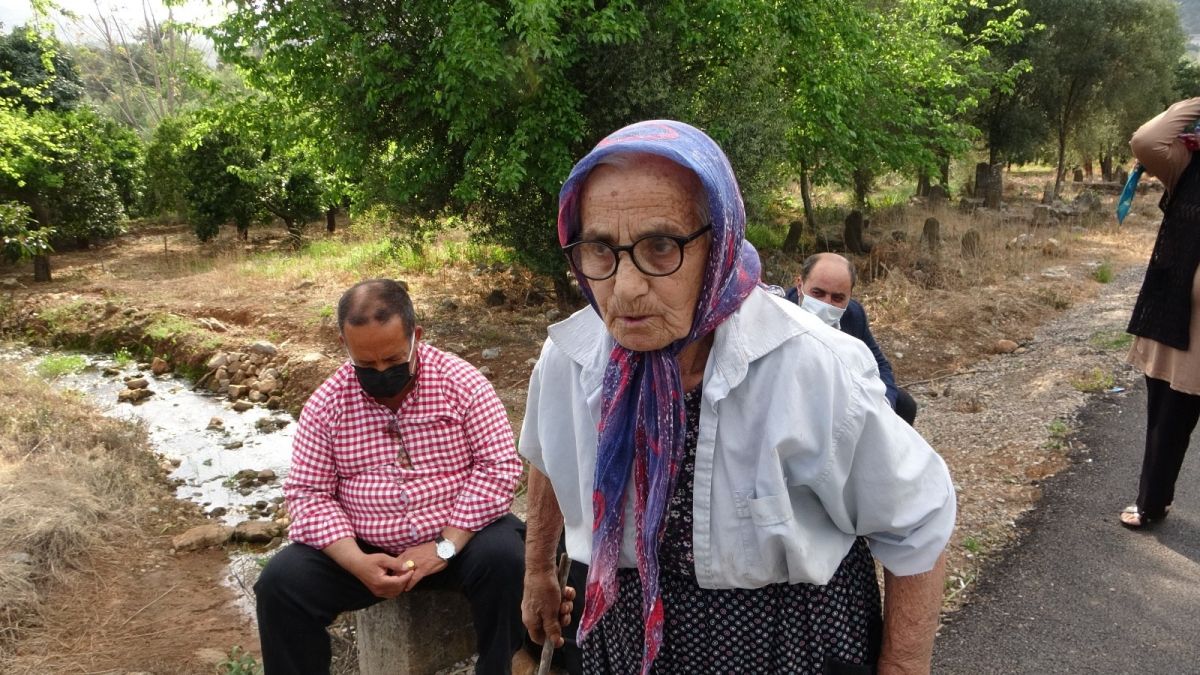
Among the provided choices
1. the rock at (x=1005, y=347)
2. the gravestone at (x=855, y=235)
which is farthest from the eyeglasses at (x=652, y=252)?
the gravestone at (x=855, y=235)

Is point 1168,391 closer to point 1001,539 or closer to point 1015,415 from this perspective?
point 1001,539

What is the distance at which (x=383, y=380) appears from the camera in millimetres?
3055

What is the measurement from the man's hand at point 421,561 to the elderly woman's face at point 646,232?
73.3 inches

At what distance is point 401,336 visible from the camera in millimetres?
3066

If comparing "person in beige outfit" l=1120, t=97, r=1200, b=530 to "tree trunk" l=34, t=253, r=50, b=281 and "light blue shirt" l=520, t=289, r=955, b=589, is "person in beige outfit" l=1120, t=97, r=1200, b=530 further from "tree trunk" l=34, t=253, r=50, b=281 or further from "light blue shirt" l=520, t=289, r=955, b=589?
"tree trunk" l=34, t=253, r=50, b=281

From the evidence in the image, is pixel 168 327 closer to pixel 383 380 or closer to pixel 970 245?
pixel 383 380

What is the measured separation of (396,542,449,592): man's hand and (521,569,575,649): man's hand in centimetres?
101

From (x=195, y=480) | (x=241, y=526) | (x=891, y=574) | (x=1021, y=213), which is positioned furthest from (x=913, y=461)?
(x=1021, y=213)

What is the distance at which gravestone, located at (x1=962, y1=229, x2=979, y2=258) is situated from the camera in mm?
12117

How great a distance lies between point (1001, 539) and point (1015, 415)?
207 cm

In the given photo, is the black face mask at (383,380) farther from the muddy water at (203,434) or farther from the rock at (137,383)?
the rock at (137,383)

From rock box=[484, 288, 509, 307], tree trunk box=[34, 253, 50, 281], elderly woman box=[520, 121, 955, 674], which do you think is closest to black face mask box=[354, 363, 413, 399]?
elderly woman box=[520, 121, 955, 674]

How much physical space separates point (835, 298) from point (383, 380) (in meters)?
2.00

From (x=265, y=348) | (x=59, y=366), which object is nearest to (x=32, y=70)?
(x=59, y=366)
